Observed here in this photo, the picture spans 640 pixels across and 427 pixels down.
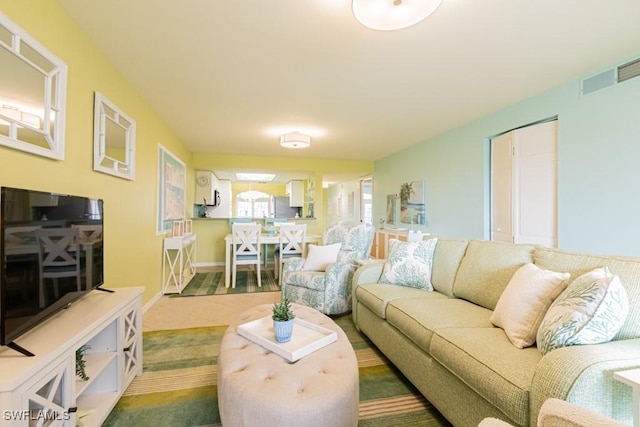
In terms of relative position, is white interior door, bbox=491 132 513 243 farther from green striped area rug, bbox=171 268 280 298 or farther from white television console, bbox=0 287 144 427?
white television console, bbox=0 287 144 427

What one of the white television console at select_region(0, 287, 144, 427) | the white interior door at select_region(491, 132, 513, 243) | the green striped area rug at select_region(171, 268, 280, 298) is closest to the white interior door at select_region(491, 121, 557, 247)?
the white interior door at select_region(491, 132, 513, 243)

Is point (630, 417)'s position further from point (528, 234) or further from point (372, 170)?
point (372, 170)

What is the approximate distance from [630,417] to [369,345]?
1.58m

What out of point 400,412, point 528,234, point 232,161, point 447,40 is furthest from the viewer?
point 232,161

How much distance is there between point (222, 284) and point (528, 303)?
13.1ft

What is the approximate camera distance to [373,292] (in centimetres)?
222

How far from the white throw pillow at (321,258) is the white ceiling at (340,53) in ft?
5.53

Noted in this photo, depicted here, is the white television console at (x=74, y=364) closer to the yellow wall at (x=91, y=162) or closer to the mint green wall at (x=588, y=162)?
the yellow wall at (x=91, y=162)

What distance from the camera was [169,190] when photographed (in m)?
3.86

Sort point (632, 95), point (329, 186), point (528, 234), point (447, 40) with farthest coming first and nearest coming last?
point (329, 186) < point (528, 234) < point (632, 95) < point (447, 40)

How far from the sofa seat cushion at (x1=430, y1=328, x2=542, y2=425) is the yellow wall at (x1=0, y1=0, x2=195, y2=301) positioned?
2253 millimetres

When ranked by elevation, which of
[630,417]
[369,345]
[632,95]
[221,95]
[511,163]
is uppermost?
[221,95]

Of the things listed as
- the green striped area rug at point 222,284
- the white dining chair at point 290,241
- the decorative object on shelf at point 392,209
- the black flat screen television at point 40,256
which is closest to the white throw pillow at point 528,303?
the black flat screen television at point 40,256

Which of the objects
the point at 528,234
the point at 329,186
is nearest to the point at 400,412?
the point at 528,234
